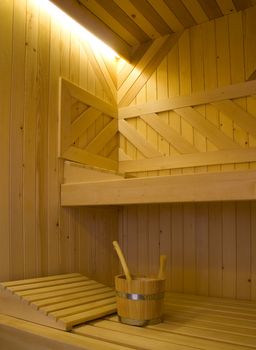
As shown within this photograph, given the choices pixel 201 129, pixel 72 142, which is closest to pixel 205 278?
pixel 201 129

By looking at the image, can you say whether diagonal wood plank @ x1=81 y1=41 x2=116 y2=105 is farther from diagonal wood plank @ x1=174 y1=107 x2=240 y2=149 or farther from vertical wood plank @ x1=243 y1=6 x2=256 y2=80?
vertical wood plank @ x1=243 y1=6 x2=256 y2=80

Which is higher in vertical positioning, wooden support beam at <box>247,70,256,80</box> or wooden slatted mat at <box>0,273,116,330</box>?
wooden support beam at <box>247,70,256,80</box>

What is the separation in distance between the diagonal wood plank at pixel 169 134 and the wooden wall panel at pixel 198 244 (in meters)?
0.41

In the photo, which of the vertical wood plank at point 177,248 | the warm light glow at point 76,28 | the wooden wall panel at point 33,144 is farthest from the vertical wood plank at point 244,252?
the warm light glow at point 76,28

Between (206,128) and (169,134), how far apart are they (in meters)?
0.28

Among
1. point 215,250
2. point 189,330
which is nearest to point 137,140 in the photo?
point 215,250

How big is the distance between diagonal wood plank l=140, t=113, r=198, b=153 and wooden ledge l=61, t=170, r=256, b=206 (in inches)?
31.7

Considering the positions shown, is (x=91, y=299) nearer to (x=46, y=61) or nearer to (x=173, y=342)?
(x=173, y=342)

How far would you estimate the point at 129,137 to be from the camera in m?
2.88

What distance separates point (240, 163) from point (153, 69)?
1021 millimetres

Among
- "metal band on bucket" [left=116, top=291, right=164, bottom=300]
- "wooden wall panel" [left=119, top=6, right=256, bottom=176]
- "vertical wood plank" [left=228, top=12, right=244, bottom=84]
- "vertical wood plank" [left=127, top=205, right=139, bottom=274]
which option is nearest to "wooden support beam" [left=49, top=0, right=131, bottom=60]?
"wooden wall panel" [left=119, top=6, right=256, bottom=176]

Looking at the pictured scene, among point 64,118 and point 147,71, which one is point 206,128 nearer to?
point 147,71

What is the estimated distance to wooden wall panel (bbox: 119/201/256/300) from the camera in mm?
2383

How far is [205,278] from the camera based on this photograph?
2502 millimetres
